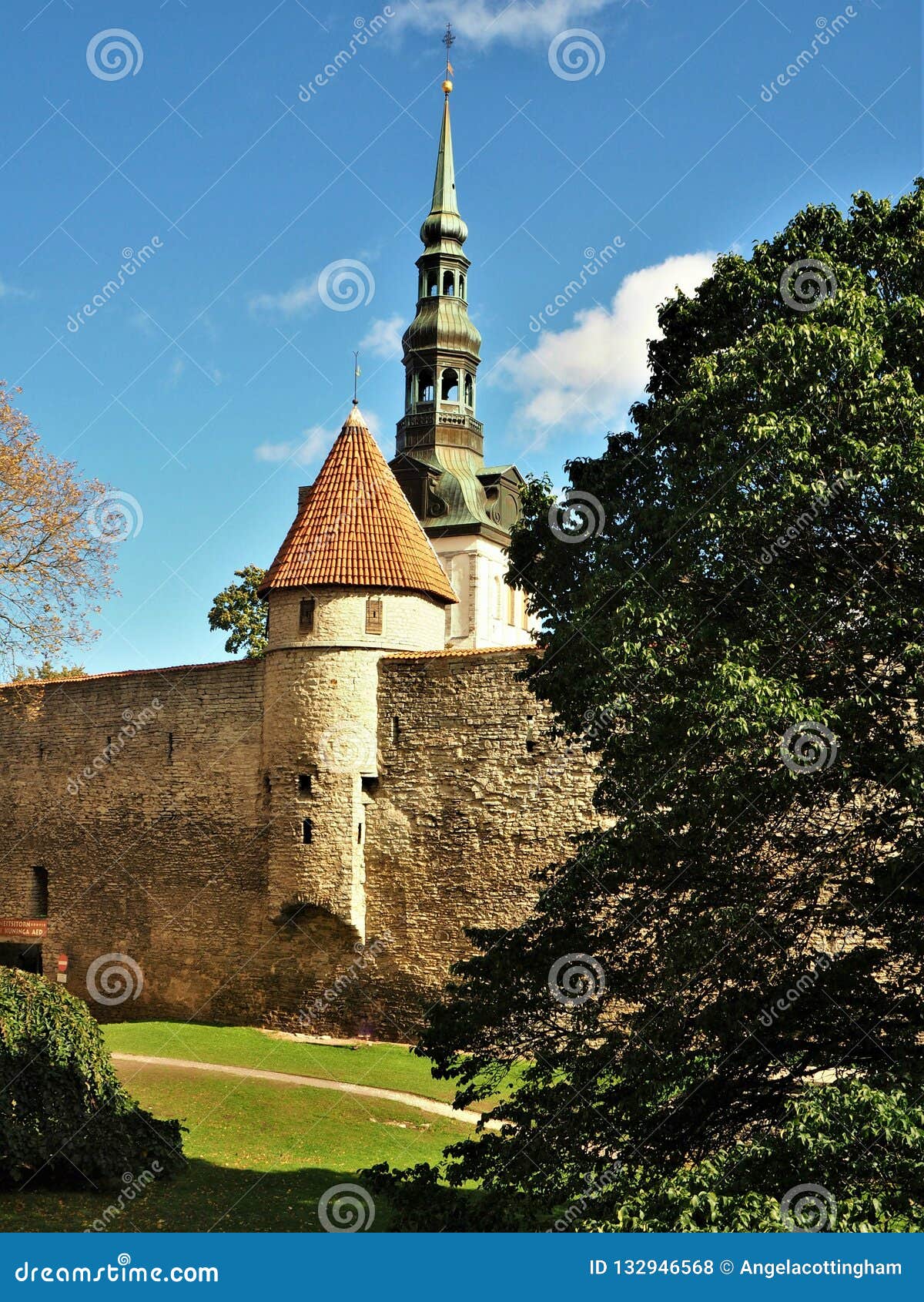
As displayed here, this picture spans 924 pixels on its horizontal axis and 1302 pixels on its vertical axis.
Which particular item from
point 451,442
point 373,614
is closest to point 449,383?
point 451,442

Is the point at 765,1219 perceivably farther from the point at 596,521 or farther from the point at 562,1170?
the point at 596,521

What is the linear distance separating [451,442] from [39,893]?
26.5 m

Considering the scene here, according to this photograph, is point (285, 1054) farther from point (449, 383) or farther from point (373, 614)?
point (449, 383)

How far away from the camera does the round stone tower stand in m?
19.7

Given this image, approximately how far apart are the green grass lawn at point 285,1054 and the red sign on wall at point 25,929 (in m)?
5.06

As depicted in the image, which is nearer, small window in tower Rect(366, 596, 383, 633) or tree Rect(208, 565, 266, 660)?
small window in tower Rect(366, 596, 383, 633)

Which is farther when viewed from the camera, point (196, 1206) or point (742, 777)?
point (196, 1206)

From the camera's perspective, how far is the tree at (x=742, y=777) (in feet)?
24.6

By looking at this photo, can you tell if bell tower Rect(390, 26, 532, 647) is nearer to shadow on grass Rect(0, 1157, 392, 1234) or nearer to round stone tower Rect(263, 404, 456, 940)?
round stone tower Rect(263, 404, 456, 940)

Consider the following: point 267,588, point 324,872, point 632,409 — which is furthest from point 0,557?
point 632,409

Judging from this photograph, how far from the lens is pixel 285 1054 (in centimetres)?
Answer: 1777

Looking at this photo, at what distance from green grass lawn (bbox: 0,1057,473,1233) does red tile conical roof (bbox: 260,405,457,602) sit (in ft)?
24.2

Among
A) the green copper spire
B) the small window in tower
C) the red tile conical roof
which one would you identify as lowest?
the small window in tower

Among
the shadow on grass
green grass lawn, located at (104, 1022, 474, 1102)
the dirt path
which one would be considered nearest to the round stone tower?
green grass lawn, located at (104, 1022, 474, 1102)
